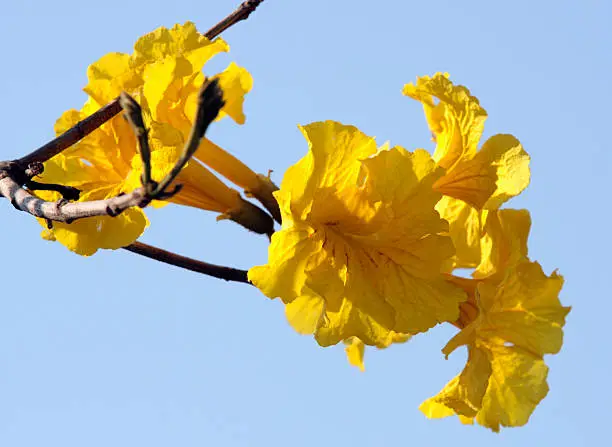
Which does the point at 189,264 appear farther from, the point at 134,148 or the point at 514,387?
the point at 514,387

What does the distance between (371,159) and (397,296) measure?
618 mm

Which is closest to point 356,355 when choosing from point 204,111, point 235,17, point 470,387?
point 470,387

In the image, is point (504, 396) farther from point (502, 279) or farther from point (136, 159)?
point (136, 159)

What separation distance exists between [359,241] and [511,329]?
3.83ft

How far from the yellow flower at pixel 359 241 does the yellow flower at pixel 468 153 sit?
54 centimetres

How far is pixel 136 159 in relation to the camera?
352 centimetres

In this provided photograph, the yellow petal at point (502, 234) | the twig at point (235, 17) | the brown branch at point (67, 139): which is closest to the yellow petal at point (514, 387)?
the yellow petal at point (502, 234)

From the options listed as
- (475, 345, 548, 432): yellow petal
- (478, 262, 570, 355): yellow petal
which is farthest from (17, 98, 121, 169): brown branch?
(475, 345, 548, 432): yellow petal

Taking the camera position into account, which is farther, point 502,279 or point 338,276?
point 502,279

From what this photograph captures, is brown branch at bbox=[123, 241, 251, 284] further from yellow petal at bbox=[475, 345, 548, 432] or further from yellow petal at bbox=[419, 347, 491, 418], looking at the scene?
yellow petal at bbox=[475, 345, 548, 432]

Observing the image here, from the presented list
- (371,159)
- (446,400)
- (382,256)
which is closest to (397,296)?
(382,256)

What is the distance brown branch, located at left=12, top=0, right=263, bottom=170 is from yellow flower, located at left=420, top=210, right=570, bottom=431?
168 cm

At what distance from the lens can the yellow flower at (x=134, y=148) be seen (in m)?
3.49

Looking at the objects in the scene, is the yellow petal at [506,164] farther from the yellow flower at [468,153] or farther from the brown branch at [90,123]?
the brown branch at [90,123]
